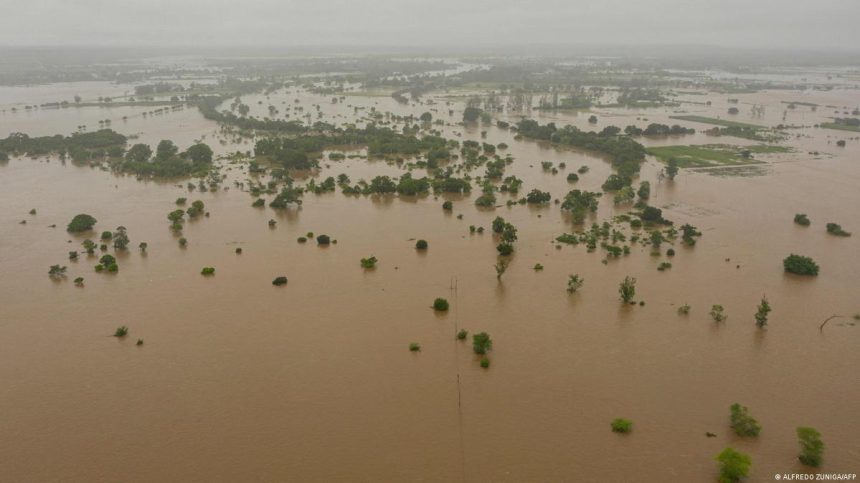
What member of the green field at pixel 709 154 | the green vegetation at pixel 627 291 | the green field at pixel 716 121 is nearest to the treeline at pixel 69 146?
the green vegetation at pixel 627 291

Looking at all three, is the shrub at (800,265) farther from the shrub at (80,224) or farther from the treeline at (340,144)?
the shrub at (80,224)

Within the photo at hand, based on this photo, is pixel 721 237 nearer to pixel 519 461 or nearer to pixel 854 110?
pixel 519 461

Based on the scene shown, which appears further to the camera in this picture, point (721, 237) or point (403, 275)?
point (721, 237)

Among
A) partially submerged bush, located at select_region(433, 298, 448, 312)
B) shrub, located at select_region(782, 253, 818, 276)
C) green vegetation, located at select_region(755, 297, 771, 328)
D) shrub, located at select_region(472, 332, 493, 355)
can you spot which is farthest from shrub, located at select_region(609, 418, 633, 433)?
shrub, located at select_region(782, 253, 818, 276)

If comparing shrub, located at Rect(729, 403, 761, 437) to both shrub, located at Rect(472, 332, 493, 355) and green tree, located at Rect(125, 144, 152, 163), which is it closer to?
shrub, located at Rect(472, 332, 493, 355)

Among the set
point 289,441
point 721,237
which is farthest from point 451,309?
point 721,237
